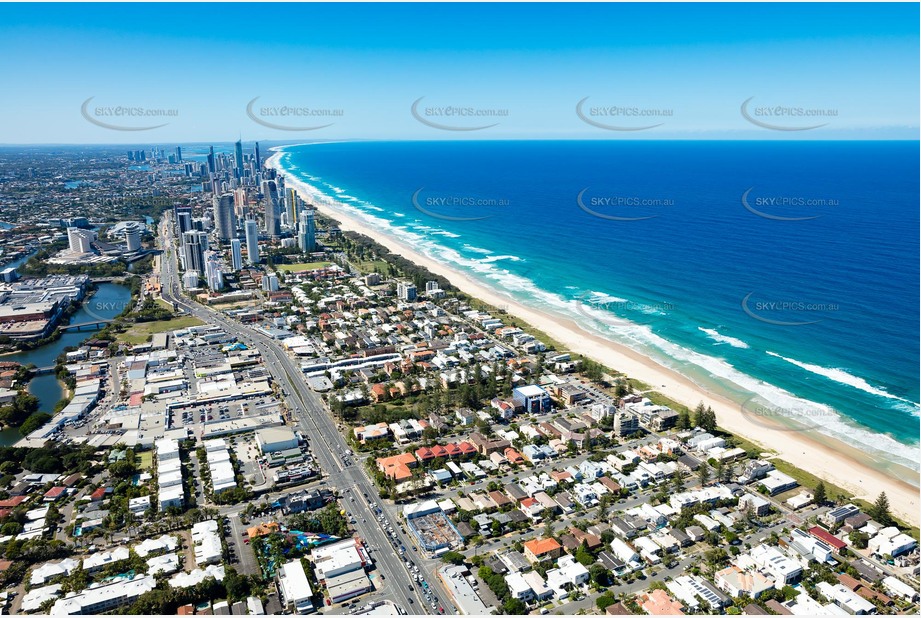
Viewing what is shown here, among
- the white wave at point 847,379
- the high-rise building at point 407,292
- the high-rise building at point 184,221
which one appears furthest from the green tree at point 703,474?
the high-rise building at point 184,221

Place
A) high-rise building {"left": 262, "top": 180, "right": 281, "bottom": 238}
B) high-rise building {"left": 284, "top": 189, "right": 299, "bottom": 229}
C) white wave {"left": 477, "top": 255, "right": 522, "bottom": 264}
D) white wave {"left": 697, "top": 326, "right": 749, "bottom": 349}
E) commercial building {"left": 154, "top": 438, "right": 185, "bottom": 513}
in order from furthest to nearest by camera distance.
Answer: high-rise building {"left": 284, "top": 189, "right": 299, "bottom": 229} → high-rise building {"left": 262, "top": 180, "right": 281, "bottom": 238} → white wave {"left": 477, "top": 255, "right": 522, "bottom": 264} → white wave {"left": 697, "top": 326, "right": 749, "bottom": 349} → commercial building {"left": 154, "top": 438, "right": 185, "bottom": 513}

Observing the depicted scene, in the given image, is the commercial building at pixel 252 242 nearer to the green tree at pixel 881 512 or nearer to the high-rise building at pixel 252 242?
the high-rise building at pixel 252 242

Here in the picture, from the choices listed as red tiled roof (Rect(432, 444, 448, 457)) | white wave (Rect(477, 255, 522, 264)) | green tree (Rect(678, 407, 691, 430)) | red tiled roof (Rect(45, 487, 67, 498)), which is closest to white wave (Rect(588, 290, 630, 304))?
white wave (Rect(477, 255, 522, 264))

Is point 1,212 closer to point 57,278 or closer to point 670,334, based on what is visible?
point 57,278

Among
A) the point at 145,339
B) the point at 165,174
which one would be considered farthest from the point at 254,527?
the point at 165,174

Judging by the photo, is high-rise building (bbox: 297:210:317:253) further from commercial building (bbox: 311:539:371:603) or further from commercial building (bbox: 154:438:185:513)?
commercial building (bbox: 311:539:371:603)
